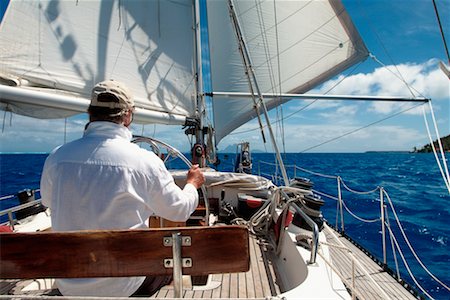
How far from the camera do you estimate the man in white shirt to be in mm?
1311

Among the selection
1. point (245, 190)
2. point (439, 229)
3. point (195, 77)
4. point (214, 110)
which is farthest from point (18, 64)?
point (439, 229)

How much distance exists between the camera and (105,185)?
1304 millimetres

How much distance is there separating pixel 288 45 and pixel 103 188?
8694 mm

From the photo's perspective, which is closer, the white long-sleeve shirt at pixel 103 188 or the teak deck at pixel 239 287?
the white long-sleeve shirt at pixel 103 188

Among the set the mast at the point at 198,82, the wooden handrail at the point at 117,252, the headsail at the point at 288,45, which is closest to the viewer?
the wooden handrail at the point at 117,252

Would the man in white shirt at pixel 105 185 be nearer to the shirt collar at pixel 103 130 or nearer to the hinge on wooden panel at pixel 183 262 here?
the shirt collar at pixel 103 130

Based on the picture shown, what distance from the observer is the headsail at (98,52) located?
4.21 meters

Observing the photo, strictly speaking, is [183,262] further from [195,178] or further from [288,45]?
[288,45]

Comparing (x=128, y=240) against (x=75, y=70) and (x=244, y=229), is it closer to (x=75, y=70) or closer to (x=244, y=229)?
(x=244, y=229)

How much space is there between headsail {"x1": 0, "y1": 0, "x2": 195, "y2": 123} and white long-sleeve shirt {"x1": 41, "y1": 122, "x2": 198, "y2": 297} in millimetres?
3215

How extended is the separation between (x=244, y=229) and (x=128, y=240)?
1.71 feet

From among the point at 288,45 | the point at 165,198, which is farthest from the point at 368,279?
the point at 288,45

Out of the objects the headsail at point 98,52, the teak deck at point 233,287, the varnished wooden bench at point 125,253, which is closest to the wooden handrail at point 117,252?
the varnished wooden bench at point 125,253

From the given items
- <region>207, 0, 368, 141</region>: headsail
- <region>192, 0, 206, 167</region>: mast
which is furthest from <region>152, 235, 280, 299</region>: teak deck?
<region>207, 0, 368, 141</region>: headsail
